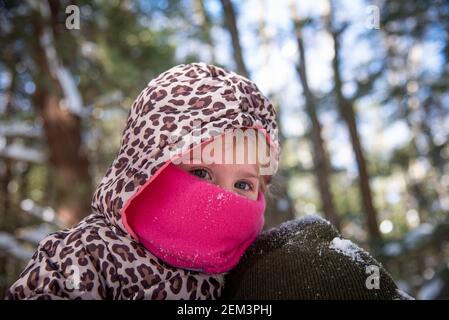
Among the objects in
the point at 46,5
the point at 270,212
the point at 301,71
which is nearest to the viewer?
the point at 46,5

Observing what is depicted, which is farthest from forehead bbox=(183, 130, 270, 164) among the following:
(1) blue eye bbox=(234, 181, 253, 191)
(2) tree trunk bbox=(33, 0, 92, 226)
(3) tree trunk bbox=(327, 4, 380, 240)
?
(2) tree trunk bbox=(33, 0, 92, 226)

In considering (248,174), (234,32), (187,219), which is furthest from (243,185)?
(234,32)

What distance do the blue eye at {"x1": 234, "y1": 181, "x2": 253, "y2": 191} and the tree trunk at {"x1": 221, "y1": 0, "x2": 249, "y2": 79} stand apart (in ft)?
9.97

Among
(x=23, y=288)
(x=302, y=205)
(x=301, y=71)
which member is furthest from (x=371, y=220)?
(x=302, y=205)

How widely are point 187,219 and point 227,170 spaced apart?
0.27 m

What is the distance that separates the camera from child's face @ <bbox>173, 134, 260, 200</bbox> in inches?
65.7

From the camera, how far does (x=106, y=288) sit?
145 centimetres

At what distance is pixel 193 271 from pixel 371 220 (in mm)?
5709

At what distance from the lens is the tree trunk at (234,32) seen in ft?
15.3

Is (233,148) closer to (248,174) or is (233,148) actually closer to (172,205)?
(248,174)

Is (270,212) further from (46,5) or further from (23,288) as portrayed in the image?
(23,288)

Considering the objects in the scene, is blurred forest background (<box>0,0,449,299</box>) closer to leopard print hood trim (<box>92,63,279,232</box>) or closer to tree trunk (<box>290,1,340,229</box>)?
tree trunk (<box>290,1,340,229</box>)

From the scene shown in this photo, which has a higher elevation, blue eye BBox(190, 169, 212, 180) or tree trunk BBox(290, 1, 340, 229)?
blue eye BBox(190, 169, 212, 180)

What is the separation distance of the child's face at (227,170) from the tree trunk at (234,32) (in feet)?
10.0
